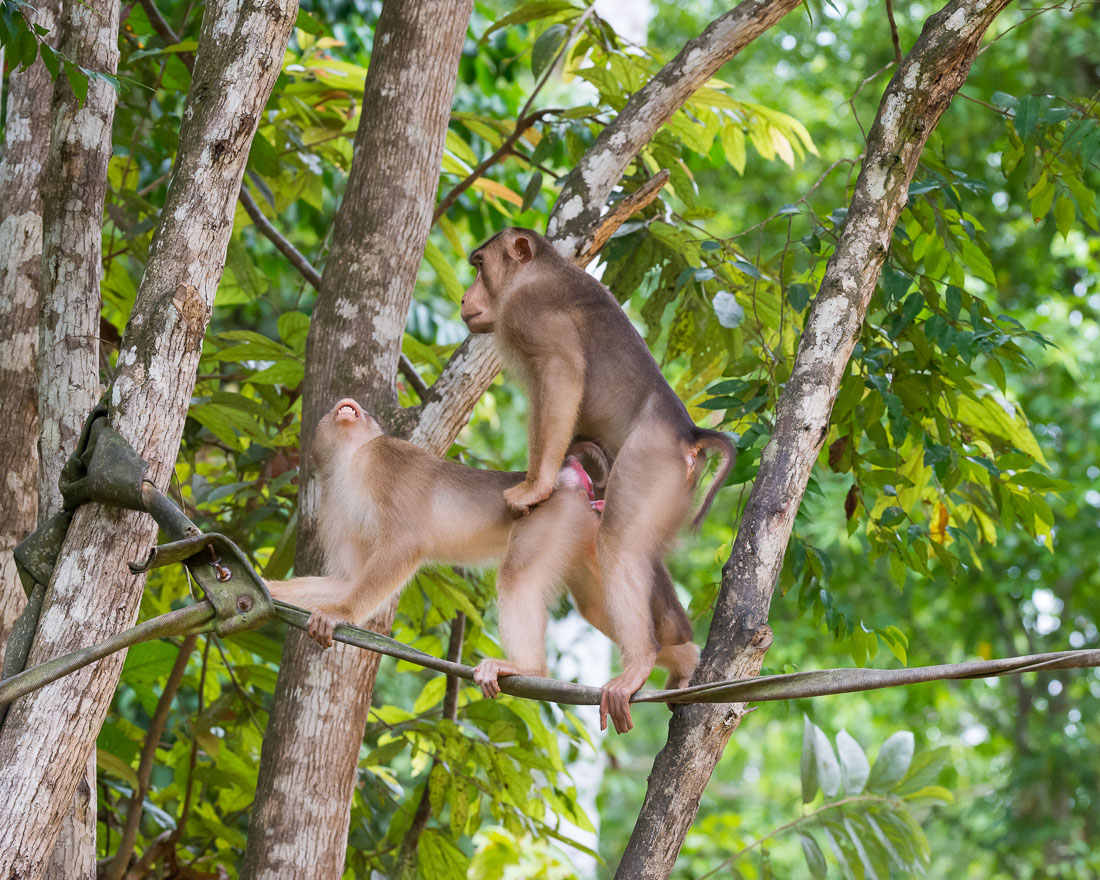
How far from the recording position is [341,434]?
3.84 metres

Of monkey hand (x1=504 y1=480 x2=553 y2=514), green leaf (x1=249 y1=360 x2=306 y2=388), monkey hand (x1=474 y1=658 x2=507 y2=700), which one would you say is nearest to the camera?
monkey hand (x1=474 y1=658 x2=507 y2=700)

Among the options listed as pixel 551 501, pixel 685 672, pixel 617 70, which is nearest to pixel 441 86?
pixel 617 70

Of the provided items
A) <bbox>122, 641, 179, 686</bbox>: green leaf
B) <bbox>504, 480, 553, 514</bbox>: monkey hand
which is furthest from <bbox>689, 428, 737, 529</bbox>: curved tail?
<bbox>122, 641, 179, 686</bbox>: green leaf

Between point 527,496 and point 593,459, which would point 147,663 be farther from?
point 593,459

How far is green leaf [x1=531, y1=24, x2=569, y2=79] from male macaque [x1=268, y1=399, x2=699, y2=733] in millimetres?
1609

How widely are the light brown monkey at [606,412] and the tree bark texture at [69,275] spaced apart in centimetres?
130

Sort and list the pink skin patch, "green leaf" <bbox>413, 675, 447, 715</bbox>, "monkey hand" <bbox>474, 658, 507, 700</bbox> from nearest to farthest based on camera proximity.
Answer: "monkey hand" <bbox>474, 658, 507, 700</bbox> → the pink skin patch → "green leaf" <bbox>413, 675, 447, 715</bbox>

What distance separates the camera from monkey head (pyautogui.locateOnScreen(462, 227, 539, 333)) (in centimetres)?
385

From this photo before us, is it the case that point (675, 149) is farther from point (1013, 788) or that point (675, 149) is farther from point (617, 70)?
point (1013, 788)

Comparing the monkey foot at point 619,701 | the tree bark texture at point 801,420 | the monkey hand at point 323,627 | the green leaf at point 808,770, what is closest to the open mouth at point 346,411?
the monkey hand at point 323,627

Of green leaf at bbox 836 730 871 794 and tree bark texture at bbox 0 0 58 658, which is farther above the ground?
tree bark texture at bbox 0 0 58 658

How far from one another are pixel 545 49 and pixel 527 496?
196 centimetres

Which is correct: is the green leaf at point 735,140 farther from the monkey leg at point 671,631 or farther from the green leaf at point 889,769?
the green leaf at point 889,769

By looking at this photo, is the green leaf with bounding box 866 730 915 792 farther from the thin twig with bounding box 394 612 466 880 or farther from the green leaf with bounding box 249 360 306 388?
the green leaf with bounding box 249 360 306 388
